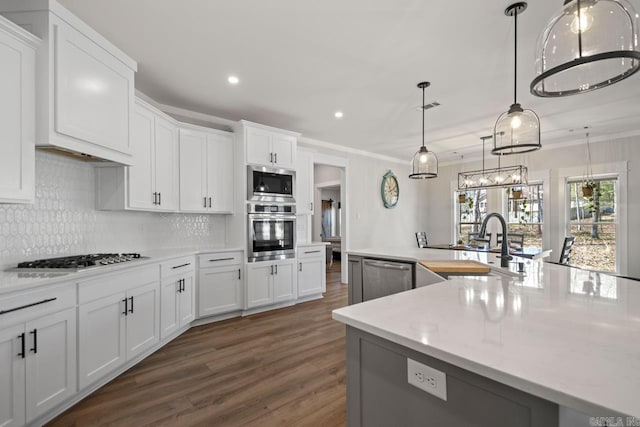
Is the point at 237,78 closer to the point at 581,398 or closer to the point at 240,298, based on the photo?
the point at 240,298

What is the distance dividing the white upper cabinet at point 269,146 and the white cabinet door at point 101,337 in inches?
89.4

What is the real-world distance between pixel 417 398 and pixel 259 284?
10.6 feet

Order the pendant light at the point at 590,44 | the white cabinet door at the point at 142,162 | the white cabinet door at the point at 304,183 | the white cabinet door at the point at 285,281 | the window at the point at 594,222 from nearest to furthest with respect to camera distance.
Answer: the pendant light at the point at 590,44, the white cabinet door at the point at 142,162, the white cabinet door at the point at 285,281, the white cabinet door at the point at 304,183, the window at the point at 594,222

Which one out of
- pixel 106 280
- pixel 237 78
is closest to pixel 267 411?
pixel 106 280

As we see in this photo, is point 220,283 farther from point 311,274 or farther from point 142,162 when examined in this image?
point 142,162

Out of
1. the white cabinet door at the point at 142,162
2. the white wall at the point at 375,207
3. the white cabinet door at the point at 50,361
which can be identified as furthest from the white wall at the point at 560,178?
the white cabinet door at the point at 50,361

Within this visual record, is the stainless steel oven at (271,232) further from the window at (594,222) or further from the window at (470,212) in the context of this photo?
the window at (594,222)

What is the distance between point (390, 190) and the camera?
6953 mm

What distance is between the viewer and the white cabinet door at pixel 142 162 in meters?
2.85

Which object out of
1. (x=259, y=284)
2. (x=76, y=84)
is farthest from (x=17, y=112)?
(x=259, y=284)

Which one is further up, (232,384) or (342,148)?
(342,148)

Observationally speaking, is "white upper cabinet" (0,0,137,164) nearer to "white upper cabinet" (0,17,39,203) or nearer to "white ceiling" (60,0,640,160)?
"white upper cabinet" (0,17,39,203)

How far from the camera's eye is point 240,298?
12.5ft

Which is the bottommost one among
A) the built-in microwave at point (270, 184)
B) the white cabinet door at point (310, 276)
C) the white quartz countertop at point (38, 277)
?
the white cabinet door at point (310, 276)
